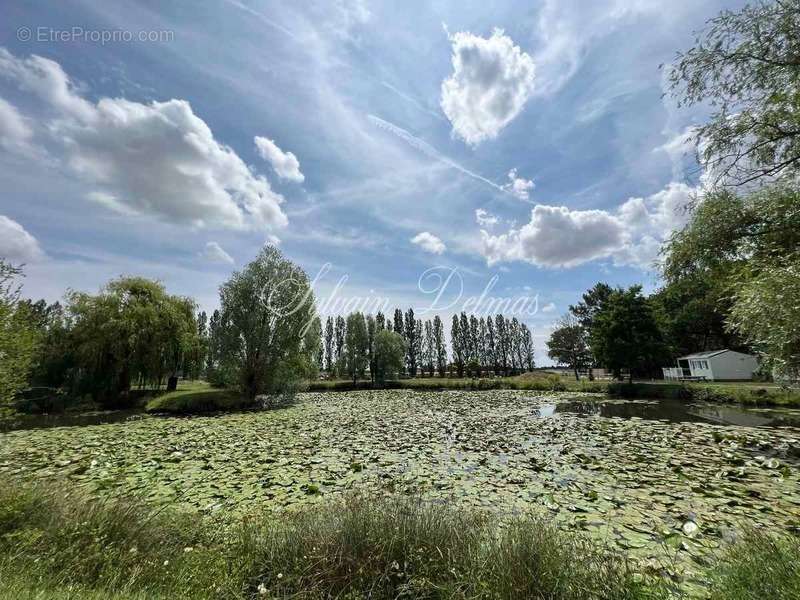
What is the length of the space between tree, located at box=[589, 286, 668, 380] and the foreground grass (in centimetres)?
2667

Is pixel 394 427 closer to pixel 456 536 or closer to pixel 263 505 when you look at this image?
pixel 263 505

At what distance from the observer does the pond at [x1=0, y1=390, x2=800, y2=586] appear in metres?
4.61

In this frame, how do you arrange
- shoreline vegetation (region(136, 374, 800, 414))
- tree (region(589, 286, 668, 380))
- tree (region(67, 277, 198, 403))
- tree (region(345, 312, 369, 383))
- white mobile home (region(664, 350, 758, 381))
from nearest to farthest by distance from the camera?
shoreline vegetation (region(136, 374, 800, 414))
tree (region(67, 277, 198, 403))
tree (region(589, 286, 668, 380))
white mobile home (region(664, 350, 758, 381))
tree (region(345, 312, 369, 383))

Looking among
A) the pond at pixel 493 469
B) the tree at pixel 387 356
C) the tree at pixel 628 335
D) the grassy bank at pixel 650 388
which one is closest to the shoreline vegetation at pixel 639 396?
the grassy bank at pixel 650 388

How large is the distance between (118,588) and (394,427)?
31.6 ft

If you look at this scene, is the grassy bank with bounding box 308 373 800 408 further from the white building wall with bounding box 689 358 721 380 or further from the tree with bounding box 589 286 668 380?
the white building wall with bounding box 689 358 721 380

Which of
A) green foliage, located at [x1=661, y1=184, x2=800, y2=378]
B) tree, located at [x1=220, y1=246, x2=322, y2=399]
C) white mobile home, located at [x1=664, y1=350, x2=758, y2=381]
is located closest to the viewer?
green foliage, located at [x1=661, y1=184, x2=800, y2=378]

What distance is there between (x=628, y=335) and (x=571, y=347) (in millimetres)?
24148

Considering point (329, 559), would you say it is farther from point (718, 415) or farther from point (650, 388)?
point (650, 388)

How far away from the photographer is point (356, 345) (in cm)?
4481

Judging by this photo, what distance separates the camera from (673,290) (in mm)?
9961

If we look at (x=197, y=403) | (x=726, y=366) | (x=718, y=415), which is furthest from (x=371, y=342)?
(x=726, y=366)

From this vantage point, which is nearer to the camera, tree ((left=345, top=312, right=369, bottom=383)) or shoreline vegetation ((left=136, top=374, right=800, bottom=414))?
shoreline vegetation ((left=136, top=374, right=800, bottom=414))

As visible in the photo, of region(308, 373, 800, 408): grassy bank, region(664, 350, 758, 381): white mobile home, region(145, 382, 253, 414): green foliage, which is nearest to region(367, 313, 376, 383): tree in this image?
A: region(308, 373, 800, 408): grassy bank
